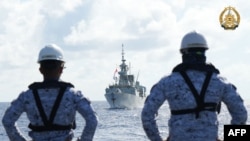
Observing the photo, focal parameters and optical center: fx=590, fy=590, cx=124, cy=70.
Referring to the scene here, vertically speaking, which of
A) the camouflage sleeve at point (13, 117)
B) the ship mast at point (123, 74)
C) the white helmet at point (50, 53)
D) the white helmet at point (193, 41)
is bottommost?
the camouflage sleeve at point (13, 117)

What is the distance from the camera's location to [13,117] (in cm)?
782

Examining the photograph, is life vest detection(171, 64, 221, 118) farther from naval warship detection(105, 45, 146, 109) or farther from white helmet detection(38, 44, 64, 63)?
naval warship detection(105, 45, 146, 109)

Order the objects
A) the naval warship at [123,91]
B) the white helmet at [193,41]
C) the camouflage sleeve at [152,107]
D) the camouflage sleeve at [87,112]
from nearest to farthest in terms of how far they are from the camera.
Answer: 1. the camouflage sleeve at [152,107]
2. the white helmet at [193,41]
3. the camouflage sleeve at [87,112]
4. the naval warship at [123,91]

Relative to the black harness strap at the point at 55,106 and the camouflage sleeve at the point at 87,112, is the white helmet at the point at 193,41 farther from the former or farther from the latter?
the black harness strap at the point at 55,106

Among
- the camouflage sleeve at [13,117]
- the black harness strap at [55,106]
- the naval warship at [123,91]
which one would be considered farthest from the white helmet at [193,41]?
the naval warship at [123,91]

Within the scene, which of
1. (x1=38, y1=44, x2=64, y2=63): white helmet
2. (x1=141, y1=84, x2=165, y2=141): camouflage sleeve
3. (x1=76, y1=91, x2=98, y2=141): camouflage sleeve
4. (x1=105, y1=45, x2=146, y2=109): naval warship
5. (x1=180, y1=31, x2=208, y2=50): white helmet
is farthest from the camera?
(x1=105, y1=45, x2=146, y2=109): naval warship

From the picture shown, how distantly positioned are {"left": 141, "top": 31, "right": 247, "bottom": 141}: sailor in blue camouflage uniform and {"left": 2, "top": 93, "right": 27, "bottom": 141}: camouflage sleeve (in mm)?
1671

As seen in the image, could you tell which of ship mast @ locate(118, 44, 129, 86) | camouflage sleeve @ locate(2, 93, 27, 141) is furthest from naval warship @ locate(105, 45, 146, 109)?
camouflage sleeve @ locate(2, 93, 27, 141)

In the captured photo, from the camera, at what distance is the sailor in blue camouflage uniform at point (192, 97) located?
285 inches

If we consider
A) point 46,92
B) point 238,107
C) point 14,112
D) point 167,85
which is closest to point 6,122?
point 14,112

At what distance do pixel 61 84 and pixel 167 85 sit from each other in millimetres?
1407

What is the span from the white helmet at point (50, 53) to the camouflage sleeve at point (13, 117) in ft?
1.96

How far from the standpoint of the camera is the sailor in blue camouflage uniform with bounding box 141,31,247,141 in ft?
23.7

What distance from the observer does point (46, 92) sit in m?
7.67
